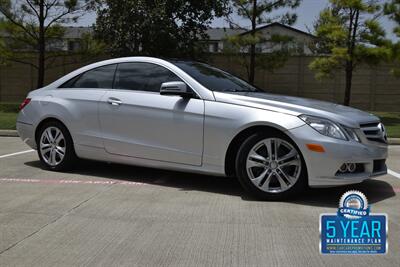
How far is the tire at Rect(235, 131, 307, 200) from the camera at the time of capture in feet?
17.7

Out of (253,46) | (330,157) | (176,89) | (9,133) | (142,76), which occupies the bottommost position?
(9,133)

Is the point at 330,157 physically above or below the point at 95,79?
below

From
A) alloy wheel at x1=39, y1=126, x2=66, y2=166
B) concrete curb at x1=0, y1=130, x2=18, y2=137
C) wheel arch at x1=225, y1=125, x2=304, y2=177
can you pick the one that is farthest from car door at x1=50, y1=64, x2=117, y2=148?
concrete curb at x1=0, y1=130, x2=18, y2=137

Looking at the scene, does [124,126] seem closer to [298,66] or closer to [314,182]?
[314,182]

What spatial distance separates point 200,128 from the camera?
229 inches

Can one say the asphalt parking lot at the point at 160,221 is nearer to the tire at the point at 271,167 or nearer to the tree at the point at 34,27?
the tire at the point at 271,167

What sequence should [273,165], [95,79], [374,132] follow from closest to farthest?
1. [273,165]
2. [374,132]
3. [95,79]

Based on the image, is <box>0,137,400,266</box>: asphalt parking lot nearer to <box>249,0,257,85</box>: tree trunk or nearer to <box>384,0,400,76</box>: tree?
<box>384,0,400,76</box>: tree

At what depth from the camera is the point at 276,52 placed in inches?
869

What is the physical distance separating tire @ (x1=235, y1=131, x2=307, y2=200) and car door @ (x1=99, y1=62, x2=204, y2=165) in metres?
0.60

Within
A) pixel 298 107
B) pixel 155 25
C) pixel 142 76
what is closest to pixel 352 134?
pixel 298 107

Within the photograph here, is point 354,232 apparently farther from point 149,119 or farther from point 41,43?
point 41,43

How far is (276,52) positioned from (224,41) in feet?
7.60

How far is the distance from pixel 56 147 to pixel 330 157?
376cm
